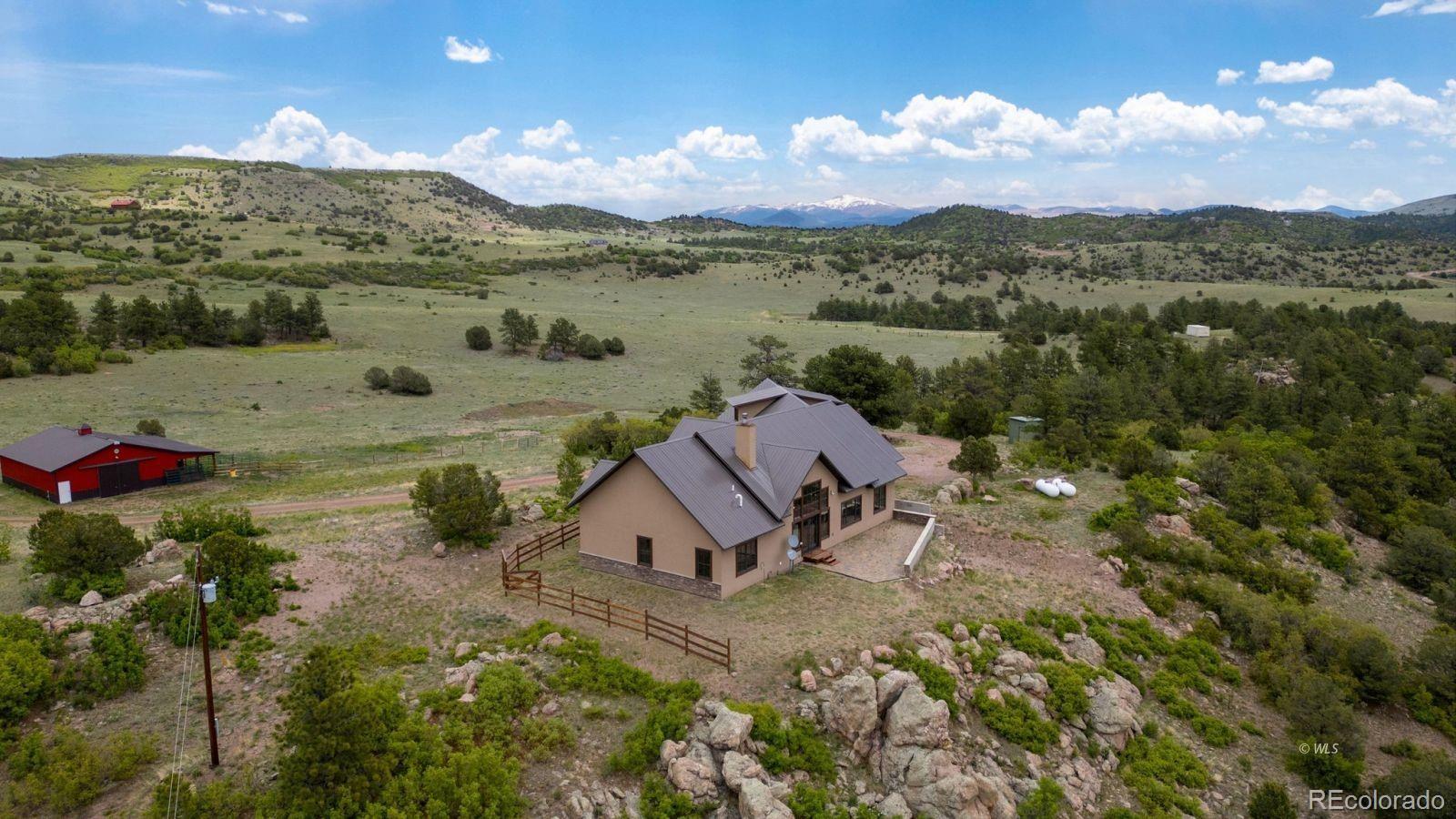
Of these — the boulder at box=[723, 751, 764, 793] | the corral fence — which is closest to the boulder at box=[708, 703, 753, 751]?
the boulder at box=[723, 751, 764, 793]

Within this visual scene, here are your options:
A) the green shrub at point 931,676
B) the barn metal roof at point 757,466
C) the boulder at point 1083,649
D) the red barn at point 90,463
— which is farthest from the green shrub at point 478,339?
the boulder at point 1083,649

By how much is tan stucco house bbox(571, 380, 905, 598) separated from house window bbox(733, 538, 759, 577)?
0.04 m

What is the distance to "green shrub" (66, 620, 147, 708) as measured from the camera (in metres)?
17.0

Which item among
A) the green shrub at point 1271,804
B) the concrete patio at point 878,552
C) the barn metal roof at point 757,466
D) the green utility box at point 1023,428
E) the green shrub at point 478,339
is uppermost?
the green shrub at point 478,339

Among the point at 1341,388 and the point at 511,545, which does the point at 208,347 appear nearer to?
the point at 511,545

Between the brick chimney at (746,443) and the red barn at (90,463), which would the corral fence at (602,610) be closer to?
the brick chimney at (746,443)

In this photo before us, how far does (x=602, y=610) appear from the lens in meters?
21.8

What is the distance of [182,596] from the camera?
20484 millimetres

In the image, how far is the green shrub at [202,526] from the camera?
25.8 meters

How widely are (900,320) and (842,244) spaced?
75172 mm

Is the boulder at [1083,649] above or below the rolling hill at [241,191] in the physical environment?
below

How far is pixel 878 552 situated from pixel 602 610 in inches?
406

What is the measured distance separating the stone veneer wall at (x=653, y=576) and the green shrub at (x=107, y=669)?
467 inches

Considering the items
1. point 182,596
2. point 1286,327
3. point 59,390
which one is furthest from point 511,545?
point 1286,327
